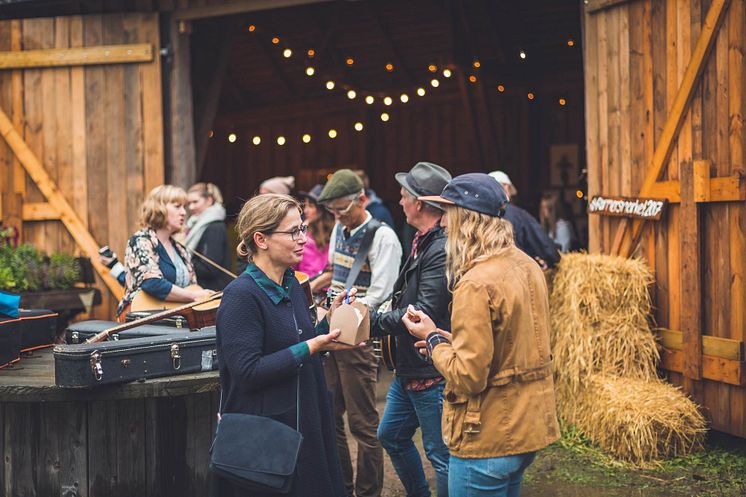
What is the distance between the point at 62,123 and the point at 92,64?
25.8 inches

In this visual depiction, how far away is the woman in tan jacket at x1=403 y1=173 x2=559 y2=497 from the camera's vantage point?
3.25 m

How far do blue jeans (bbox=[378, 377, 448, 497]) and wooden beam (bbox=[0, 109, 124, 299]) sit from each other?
197 inches

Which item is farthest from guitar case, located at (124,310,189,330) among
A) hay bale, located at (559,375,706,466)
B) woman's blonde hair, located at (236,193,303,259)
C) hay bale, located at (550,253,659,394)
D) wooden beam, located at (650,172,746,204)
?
wooden beam, located at (650,172,746,204)

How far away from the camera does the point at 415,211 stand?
4594mm

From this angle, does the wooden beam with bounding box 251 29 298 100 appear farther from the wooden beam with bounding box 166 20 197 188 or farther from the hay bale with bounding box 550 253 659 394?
the hay bale with bounding box 550 253 659 394

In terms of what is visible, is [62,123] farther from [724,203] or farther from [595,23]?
[724,203]

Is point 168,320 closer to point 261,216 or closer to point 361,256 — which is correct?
point 361,256

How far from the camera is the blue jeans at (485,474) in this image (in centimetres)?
330

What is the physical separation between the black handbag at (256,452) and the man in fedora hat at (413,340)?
1.16 m

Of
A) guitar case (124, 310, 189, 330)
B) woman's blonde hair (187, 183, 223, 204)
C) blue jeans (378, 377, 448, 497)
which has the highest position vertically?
woman's blonde hair (187, 183, 223, 204)

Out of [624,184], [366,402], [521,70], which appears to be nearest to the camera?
[366,402]

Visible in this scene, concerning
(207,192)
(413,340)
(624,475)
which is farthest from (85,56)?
(624,475)

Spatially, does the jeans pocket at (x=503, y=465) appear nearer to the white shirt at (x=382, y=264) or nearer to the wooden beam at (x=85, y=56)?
the white shirt at (x=382, y=264)

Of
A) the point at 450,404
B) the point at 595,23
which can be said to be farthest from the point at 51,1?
the point at 450,404
